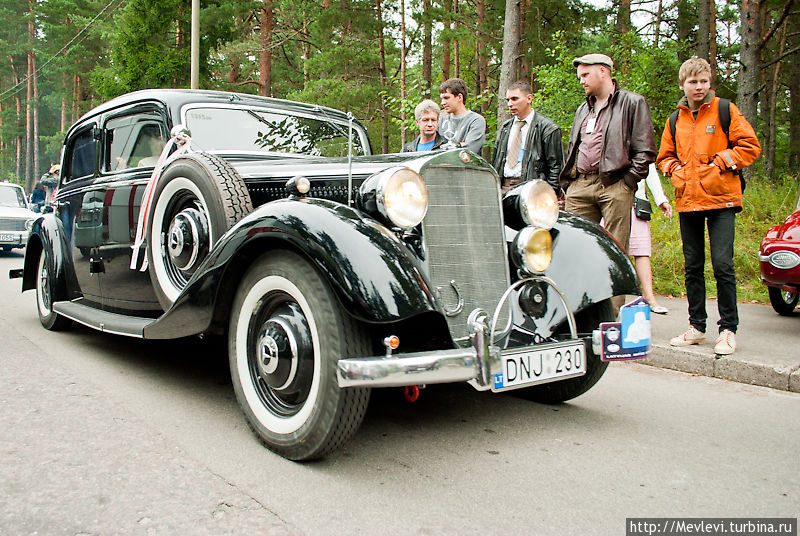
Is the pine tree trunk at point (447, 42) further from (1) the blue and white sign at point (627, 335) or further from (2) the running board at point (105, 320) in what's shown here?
(1) the blue and white sign at point (627, 335)

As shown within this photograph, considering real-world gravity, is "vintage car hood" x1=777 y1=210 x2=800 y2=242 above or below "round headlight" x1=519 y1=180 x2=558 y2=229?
below

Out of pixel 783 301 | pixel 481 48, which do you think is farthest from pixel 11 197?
pixel 783 301

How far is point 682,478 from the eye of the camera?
229 cm

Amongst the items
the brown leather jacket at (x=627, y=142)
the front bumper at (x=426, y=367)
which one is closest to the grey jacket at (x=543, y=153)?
the brown leather jacket at (x=627, y=142)

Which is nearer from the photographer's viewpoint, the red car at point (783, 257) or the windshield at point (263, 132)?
the windshield at point (263, 132)

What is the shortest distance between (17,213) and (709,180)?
13.9 meters

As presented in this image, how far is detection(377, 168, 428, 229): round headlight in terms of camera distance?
248cm

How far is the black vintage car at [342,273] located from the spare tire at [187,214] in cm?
1

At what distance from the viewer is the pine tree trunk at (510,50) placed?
9.20 metres

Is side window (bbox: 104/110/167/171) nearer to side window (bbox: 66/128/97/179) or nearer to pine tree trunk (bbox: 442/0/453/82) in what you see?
side window (bbox: 66/128/97/179)

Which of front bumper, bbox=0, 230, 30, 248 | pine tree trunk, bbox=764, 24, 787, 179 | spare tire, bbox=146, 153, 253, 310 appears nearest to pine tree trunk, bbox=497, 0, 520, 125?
spare tire, bbox=146, 153, 253, 310

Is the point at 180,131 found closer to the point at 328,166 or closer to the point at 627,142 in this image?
the point at 328,166

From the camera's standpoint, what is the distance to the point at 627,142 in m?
4.25

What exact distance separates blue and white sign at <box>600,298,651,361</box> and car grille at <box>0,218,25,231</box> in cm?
1369
